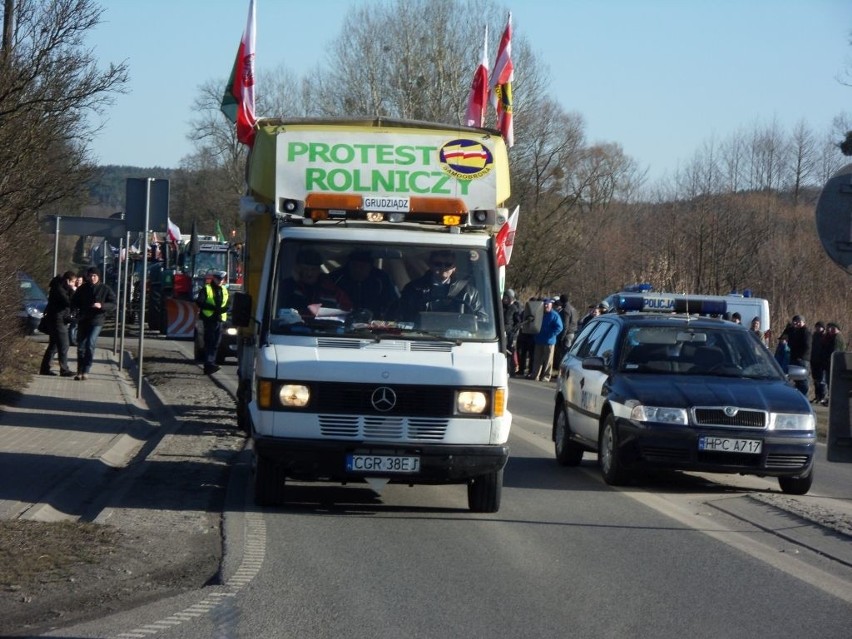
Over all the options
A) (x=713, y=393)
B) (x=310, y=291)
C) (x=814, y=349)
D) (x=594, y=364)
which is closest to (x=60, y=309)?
(x=594, y=364)

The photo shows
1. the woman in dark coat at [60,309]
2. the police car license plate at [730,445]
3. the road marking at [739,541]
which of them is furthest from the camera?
the woman in dark coat at [60,309]

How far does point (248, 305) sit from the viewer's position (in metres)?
10.8

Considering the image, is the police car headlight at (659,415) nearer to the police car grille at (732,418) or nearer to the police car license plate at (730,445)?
the police car grille at (732,418)

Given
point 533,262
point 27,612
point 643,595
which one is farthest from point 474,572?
point 533,262

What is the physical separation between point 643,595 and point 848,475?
754 cm

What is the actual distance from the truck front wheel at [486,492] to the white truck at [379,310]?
16 millimetres

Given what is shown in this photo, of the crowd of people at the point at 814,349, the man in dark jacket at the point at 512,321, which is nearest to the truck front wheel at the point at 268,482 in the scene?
the man in dark jacket at the point at 512,321

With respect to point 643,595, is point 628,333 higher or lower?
higher

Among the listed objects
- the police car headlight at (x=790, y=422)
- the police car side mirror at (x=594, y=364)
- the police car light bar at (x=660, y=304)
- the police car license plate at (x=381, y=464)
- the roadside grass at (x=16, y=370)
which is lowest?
the roadside grass at (x=16, y=370)

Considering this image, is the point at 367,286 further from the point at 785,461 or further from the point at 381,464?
the point at 785,461

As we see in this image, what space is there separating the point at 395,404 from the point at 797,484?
441cm

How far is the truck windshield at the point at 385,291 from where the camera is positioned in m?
10.3

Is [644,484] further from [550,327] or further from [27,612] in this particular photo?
[550,327]

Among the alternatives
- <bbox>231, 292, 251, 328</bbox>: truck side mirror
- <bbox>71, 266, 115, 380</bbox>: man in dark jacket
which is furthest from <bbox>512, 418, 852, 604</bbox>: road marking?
<bbox>71, 266, 115, 380</bbox>: man in dark jacket
